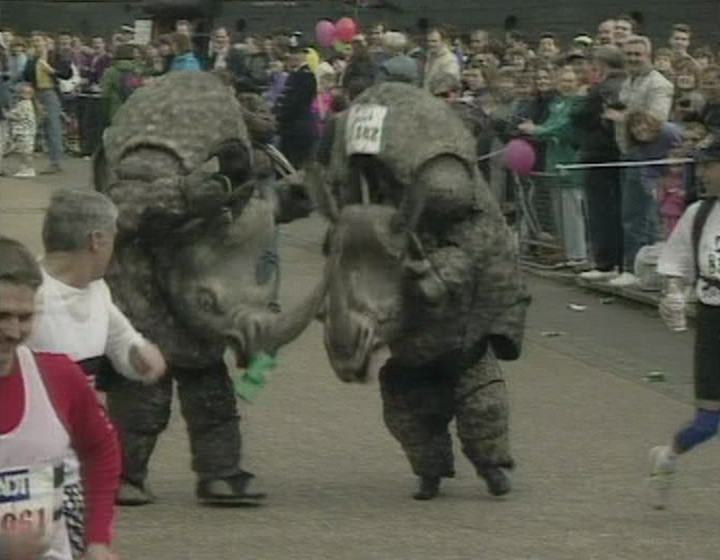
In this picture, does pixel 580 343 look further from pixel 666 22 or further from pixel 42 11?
pixel 42 11

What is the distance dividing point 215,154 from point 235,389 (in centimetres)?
104

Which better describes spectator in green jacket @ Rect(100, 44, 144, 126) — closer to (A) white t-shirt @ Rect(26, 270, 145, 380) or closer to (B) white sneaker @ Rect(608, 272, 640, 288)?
(B) white sneaker @ Rect(608, 272, 640, 288)

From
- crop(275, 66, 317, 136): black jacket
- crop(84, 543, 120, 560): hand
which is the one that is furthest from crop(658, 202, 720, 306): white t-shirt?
crop(275, 66, 317, 136): black jacket

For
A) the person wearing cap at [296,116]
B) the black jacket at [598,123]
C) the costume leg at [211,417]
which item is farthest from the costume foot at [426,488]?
the person wearing cap at [296,116]

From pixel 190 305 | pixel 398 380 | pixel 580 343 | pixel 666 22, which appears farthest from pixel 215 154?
pixel 666 22

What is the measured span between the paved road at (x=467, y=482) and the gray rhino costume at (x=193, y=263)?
1.16 ft

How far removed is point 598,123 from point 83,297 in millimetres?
10980

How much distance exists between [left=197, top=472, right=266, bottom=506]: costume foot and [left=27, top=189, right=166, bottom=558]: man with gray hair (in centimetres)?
305

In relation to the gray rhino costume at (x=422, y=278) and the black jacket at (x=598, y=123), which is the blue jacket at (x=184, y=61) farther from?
the gray rhino costume at (x=422, y=278)

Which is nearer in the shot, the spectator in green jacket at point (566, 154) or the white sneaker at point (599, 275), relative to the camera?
the white sneaker at point (599, 275)

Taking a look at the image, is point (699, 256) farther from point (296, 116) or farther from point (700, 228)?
point (296, 116)

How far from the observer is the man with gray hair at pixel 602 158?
17.2m

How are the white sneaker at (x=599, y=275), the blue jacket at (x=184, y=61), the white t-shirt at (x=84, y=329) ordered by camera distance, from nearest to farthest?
1. the white t-shirt at (x=84, y=329)
2. the blue jacket at (x=184, y=61)
3. the white sneaker at (x=599, y=275)

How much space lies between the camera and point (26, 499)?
5.20m
